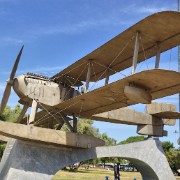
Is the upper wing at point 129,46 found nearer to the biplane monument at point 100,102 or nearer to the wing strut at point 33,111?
the biplane monument at point 100,102

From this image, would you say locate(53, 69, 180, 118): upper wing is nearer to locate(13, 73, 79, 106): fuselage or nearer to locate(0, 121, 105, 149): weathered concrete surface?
locate(13, 73, 79, 106): fuselage

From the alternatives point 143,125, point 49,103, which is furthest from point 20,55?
point 143,125

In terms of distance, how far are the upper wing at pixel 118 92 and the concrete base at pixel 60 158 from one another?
2.21 metres

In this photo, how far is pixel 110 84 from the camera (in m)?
11.9

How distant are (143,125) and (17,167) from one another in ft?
29.5

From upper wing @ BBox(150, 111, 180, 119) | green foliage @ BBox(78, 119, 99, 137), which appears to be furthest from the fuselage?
green foliage @ BBox(78, 119, 99, 137)

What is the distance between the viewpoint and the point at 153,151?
1752cm

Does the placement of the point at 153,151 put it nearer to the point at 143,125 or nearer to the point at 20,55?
the point at 143,125

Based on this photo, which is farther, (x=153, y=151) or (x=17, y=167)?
(x=153, y=151)

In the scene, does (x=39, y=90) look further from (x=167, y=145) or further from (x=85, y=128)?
(x=167, y=145)

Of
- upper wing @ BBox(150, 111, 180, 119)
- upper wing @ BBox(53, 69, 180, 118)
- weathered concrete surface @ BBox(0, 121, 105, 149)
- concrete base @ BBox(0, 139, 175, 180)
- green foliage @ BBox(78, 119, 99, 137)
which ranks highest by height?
green foliage @ BBox(78, 119, 99, 137)

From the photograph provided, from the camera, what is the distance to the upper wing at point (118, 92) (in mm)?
10664

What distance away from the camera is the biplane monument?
39.1ft

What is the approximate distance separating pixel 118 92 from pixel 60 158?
510 cm
